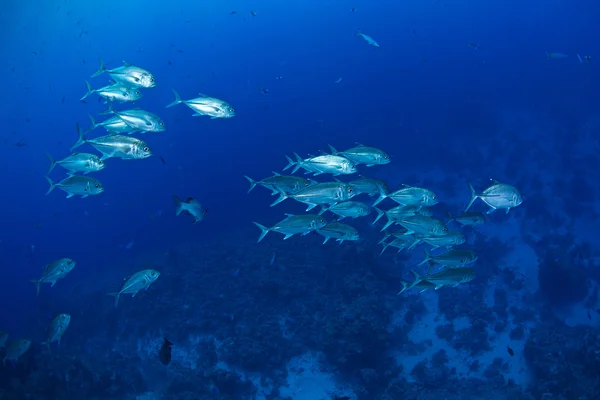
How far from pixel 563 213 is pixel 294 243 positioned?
15082 mm

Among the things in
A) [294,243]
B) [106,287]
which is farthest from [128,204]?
[294,243]

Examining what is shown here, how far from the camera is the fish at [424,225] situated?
21.0ft

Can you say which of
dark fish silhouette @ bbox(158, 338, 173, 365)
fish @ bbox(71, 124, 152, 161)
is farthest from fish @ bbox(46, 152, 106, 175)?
dark fish silhouette @ bbox(158, 338, 173, 365)

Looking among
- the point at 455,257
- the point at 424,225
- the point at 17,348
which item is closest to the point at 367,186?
the point at 424,225

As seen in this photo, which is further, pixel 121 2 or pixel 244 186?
pixel 121 2

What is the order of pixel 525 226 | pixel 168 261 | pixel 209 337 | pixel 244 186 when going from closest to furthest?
pixel 209 337 → pixel 525 226 → pixel 168 261 → pixel 244 186

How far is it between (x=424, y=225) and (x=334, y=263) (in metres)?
10.3

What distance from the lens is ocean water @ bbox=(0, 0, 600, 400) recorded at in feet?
38.7

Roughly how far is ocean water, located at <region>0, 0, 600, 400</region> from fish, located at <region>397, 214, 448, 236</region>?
1177mm

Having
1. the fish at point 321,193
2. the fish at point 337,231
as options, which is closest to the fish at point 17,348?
the fish at point 321,193

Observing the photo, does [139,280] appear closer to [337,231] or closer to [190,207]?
[190,207]

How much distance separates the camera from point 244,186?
33.4 metres

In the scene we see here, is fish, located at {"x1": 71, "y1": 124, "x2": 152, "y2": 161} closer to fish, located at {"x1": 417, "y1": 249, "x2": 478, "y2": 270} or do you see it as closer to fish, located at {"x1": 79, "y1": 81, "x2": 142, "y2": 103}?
fish, located at {"x1": 79, "y1": 81, "x2": 142, "y2": 103}

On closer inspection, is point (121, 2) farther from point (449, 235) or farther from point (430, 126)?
point (449, 235)
